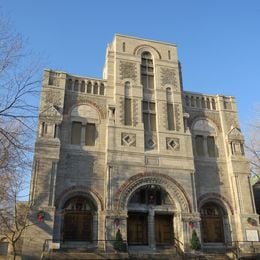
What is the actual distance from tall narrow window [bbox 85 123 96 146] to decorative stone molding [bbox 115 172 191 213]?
4.38 metres

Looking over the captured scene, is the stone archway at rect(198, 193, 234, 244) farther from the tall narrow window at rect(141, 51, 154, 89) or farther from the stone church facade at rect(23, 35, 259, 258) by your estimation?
the tall narrow window at rect(141, 51, 154, 89)

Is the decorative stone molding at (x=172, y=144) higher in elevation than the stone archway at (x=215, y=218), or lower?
higher

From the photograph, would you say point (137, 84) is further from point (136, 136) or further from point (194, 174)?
point (194, 174)

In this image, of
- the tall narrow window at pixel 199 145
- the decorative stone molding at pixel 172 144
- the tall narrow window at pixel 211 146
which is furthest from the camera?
the tall narrow window at pixel 211 146

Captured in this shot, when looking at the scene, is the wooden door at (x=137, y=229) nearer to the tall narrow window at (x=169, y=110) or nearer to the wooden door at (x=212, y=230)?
the wooden door at (x=212, y=230)

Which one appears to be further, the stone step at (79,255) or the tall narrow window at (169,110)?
the tall narrow window at (169,110)

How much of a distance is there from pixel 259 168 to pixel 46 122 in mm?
17093

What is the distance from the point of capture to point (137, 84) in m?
27.1

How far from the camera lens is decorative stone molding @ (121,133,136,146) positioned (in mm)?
24344

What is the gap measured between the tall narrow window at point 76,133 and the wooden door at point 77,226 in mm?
5540

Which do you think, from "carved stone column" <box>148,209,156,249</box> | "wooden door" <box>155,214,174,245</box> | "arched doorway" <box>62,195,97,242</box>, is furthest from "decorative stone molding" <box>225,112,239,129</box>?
"arched doorway" <box>62,195,97,242</box>

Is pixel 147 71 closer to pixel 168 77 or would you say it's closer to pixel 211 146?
pixel 168 77

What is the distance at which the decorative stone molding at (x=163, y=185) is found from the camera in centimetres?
2289

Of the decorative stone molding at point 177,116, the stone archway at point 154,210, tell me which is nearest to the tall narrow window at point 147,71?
the decorative stone molding at point 177,116
